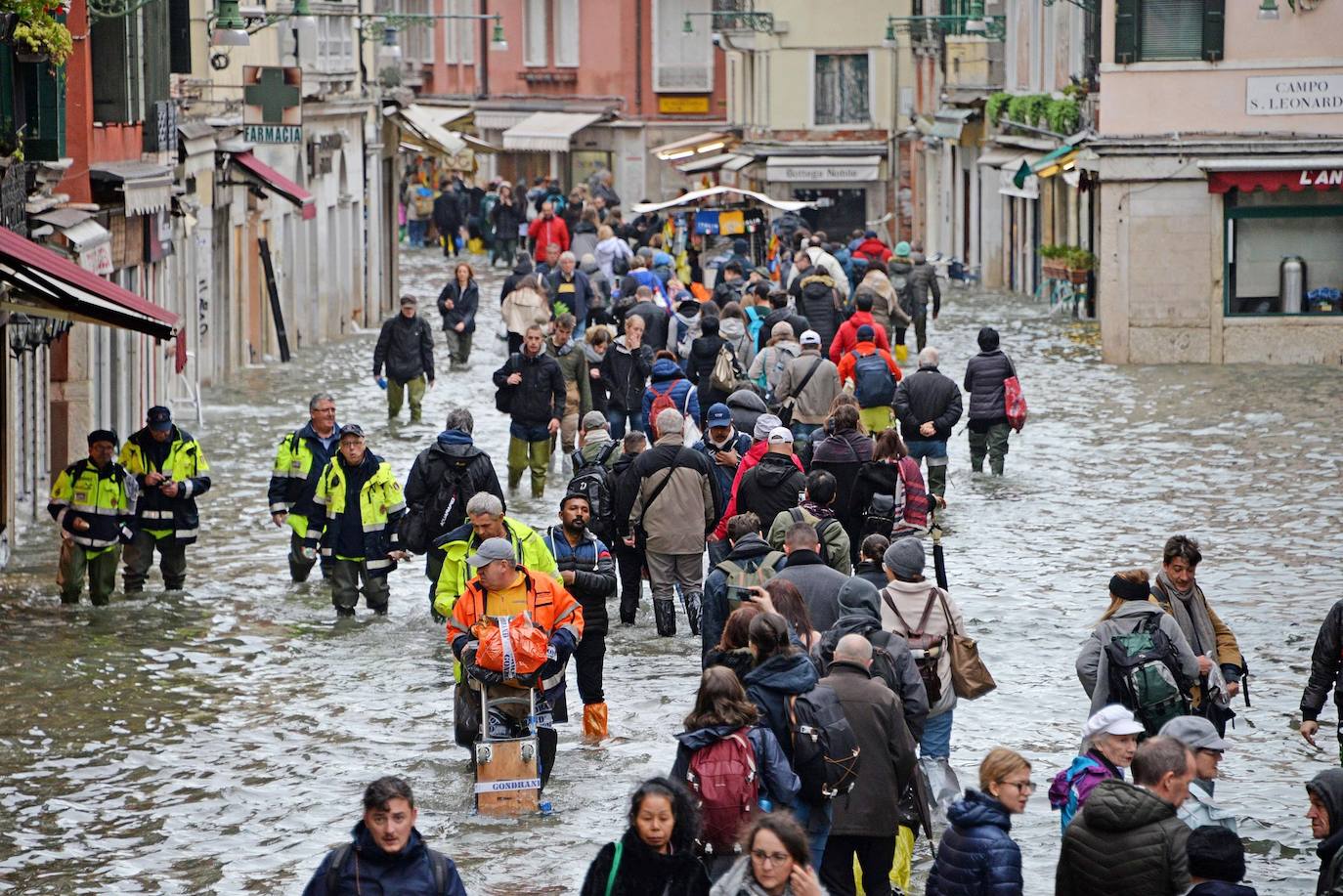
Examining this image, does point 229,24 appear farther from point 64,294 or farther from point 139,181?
point 64,294

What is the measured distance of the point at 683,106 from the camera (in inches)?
2699

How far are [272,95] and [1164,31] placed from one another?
11320 millimetres

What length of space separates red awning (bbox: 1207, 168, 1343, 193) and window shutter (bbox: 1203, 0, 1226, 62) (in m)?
1.50

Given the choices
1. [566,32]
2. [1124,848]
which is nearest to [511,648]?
[1124,848]

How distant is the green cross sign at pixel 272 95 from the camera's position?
30.4m

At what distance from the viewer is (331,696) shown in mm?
14195

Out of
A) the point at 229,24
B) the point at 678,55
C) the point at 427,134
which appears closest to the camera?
the point at 229,24

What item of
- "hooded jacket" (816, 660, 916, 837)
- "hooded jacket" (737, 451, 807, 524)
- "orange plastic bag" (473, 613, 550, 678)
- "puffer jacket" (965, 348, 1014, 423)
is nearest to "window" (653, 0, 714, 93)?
"puffer jacket" (965, 348, 1014, 423)

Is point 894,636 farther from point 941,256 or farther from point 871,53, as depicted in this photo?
point 871,53

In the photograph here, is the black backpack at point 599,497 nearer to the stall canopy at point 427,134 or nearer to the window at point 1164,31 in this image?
the window at point 1164,31

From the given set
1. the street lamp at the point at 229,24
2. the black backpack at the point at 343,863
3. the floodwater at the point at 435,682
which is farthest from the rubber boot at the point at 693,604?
the street lamp at the point at 229,24

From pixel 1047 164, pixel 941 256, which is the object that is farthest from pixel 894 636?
pixel 941 256

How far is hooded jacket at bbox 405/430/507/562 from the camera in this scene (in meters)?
15.0

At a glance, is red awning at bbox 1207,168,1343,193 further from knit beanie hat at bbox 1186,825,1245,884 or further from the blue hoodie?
knit beanie hat at bbox 1186,825,1245,884
